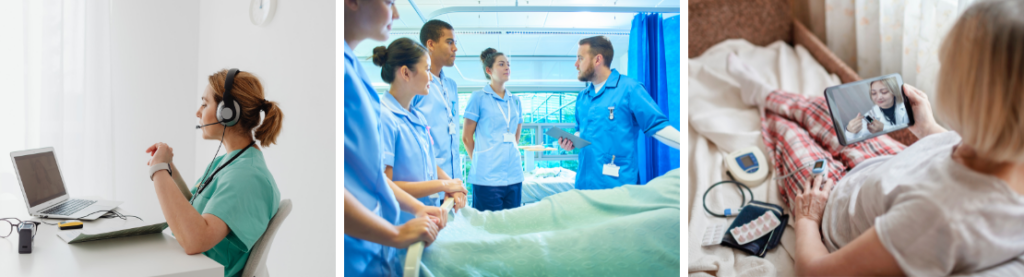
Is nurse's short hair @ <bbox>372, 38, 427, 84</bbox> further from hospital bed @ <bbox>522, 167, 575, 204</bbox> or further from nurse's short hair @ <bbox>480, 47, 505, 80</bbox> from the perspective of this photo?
hospital bed @ <bbox>522, 167, 575, 204</bbox>

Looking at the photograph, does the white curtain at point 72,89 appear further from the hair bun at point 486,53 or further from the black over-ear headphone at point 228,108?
the hair bun at point 486,53

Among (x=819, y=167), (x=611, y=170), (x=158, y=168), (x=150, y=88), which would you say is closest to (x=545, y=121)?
(x=611, y=170)

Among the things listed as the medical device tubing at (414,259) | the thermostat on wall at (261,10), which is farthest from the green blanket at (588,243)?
the thermostat on wall at (261,10)

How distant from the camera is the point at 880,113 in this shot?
40.6 inches

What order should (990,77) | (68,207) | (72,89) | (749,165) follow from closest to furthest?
1. (990,77)
2. (749,165)
3. (68,207)
4. (72,89)

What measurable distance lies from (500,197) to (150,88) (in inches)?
92.3

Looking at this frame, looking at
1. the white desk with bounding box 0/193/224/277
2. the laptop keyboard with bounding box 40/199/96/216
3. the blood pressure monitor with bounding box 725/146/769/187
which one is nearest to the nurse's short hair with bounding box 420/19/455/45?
the white desk with bounding box 0/193/224/277

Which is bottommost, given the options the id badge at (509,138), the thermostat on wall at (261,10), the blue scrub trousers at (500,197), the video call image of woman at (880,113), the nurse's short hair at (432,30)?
the blue scrub trousers at (500,197)

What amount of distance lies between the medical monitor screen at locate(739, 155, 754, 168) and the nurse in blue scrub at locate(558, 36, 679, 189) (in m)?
0.20

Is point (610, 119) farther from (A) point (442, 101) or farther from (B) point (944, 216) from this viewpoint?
(B) point (944, 216)

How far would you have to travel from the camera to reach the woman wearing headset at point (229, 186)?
120 centimetres

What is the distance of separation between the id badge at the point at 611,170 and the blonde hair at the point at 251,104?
1.17 metres

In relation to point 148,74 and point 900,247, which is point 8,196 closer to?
point 148,74

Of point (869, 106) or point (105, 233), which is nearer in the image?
point (869, 106)
